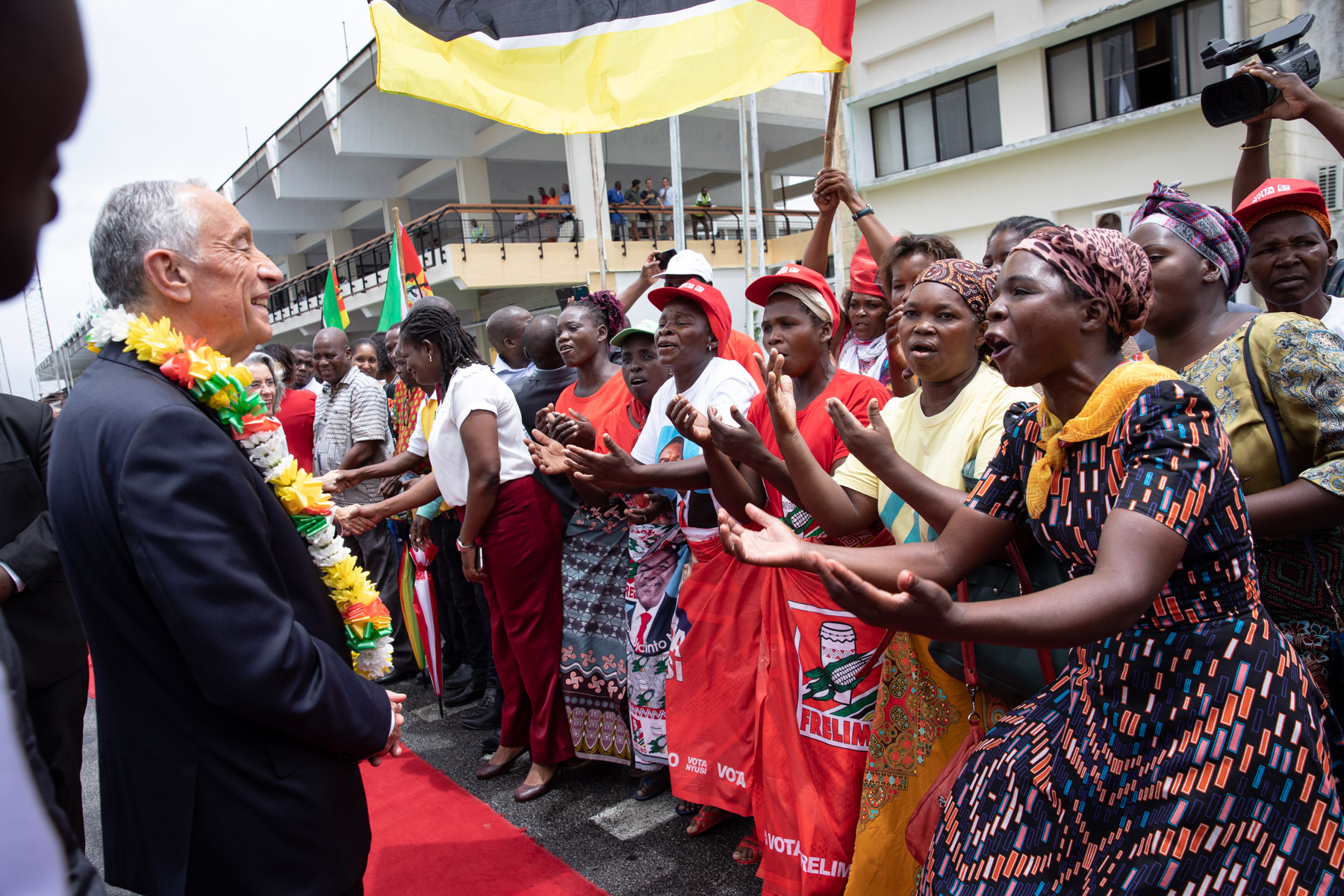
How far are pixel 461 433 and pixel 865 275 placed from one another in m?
2.17

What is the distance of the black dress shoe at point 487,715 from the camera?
4746mm

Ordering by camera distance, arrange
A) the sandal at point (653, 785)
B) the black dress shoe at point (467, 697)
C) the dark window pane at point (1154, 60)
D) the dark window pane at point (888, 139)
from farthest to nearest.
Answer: the dark window pane at point (888, 139) < the dark window pane at point (1154, 60) < the black dress shoe at point (467, 697) < the sandal at point (653, 785)

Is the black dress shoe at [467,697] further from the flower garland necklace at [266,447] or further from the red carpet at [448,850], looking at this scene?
the flower garland necklace at [266,447]

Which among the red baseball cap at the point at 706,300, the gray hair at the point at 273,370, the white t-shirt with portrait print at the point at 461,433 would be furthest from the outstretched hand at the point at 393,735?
the gray hair at the point at 273,370

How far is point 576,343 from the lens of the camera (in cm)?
435

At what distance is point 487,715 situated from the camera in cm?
480

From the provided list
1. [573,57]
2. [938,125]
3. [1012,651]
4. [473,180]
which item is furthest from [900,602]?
[473,180]

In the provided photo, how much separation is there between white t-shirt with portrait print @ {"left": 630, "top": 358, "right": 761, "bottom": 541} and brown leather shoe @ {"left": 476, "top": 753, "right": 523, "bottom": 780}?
63.1 inches

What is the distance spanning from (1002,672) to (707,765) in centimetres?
155

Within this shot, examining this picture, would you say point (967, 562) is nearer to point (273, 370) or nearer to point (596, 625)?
point (596, 625)

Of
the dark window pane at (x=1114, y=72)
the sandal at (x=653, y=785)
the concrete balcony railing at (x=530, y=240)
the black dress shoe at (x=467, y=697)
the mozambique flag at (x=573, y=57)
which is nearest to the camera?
the sandal at (x=653, y=785)

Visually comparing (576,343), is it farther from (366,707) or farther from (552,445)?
(366,707)

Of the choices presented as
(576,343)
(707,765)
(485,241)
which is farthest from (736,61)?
(485,241)

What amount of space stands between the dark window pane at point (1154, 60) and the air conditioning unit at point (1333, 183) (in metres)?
2.27
